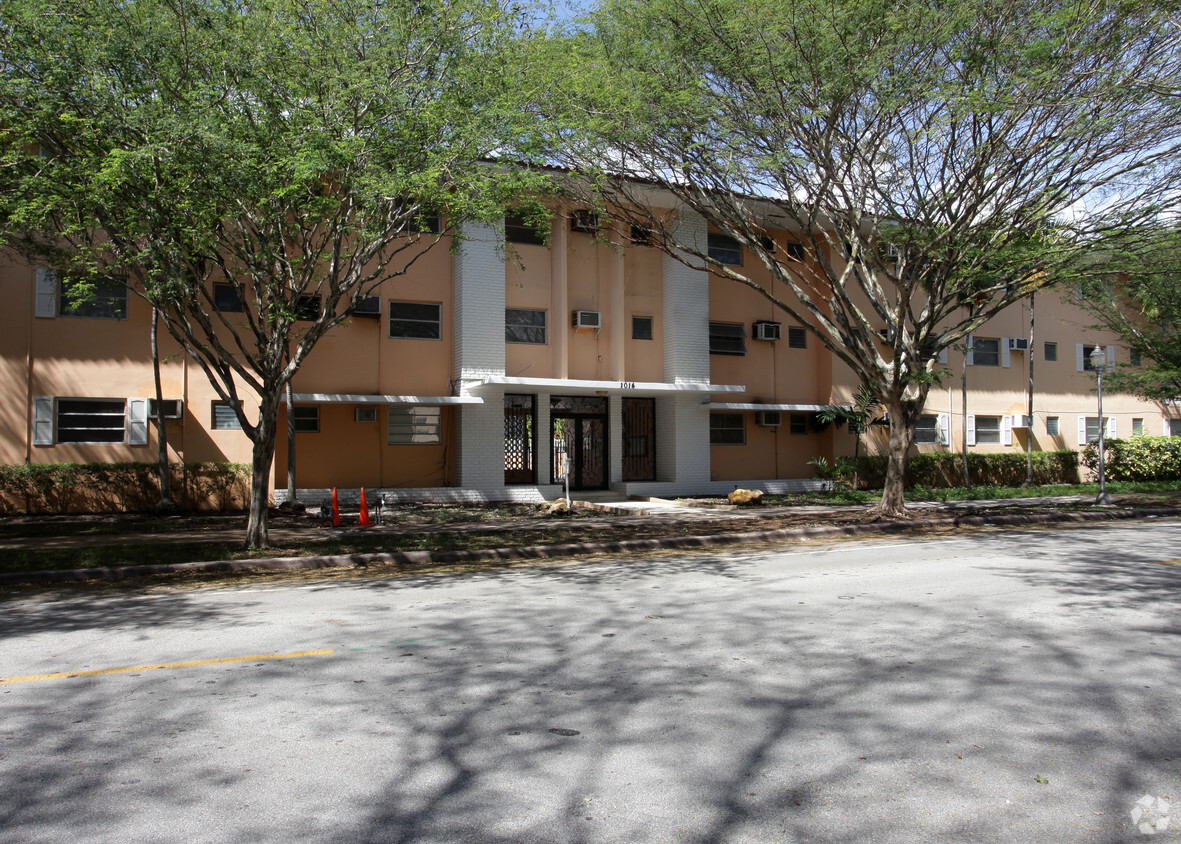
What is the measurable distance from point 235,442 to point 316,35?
11.1 meters

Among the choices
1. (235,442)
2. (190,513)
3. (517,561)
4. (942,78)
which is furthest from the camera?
(235,442)

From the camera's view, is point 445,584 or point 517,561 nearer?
point 445,584

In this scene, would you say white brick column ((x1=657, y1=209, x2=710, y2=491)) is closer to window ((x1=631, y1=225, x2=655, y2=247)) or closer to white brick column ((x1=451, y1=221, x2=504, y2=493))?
window ((x1=631, y1=225, x2=655, y2=247))

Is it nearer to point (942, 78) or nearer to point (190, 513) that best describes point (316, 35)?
point (942, 78)

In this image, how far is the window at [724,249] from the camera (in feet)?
81.2

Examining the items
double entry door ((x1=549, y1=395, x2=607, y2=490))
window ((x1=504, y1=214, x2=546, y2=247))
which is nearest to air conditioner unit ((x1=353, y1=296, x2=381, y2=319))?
window ((x1=504, y1=214, x2=546, y2=247))

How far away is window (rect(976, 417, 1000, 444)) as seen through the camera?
2858 cm

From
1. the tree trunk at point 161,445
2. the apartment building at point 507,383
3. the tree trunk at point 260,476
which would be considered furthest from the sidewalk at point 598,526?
the apartment building at point 507,383

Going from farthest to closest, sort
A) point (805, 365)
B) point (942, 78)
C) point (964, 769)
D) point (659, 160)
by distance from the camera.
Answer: point (805, 365)
point (659, 160)
point (942, 78)
point (964, 769)

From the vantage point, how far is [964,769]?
3.90m

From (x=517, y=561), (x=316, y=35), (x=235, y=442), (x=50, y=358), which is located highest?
(x=316, y=35)

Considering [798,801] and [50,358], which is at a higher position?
[50,358]

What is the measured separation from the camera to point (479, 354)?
21.0 meters

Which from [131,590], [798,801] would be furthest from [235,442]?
[798,801]
